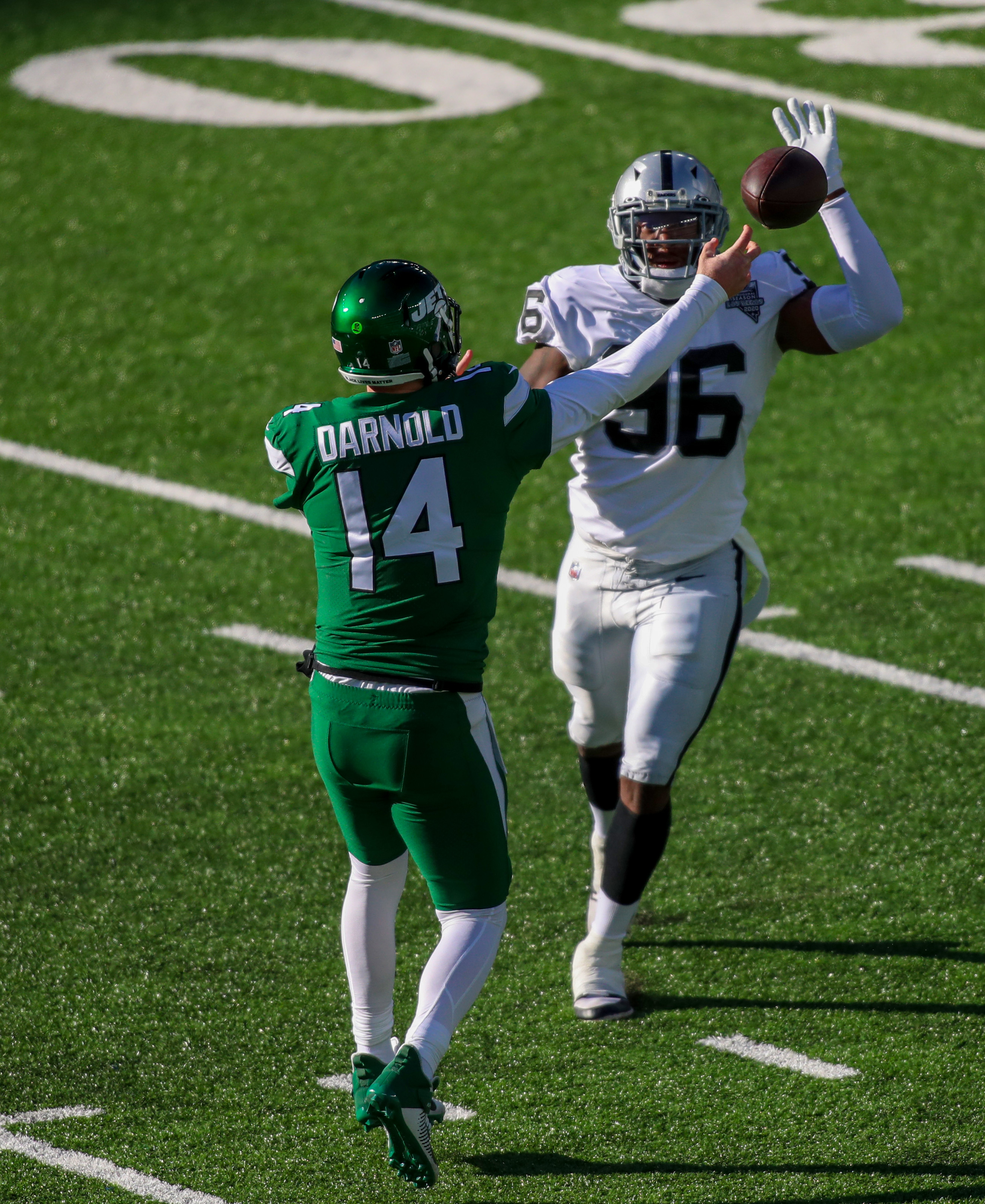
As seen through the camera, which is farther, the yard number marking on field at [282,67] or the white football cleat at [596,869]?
the yard number marking on field at [282,67]

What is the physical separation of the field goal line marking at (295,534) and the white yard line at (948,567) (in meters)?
0.67

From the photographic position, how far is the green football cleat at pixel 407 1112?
296cm

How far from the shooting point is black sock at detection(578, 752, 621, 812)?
4391 millimetres

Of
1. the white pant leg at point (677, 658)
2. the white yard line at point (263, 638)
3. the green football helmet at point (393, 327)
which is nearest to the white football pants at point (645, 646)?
the white pant leg at point (677, 658)

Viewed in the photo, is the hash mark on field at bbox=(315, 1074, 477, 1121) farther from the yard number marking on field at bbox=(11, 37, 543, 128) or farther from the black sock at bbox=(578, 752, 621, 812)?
the yard number marking on field at bbox=(11, 37, 543, 128)

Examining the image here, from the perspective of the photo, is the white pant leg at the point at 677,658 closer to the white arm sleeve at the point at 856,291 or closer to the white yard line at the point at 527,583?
the white arm sleeve at the point at 856,291

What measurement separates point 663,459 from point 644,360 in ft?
2.57

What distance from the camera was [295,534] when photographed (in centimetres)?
700

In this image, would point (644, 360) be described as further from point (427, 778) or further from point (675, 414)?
point (427, 778)

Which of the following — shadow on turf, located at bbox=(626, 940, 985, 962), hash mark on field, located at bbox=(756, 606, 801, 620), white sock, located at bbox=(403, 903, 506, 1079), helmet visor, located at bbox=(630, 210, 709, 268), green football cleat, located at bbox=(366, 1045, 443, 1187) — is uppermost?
helmet visor, located at bbox=(630, 210, 709, 268)

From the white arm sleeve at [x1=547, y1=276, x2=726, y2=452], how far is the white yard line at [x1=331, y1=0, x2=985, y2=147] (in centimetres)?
727

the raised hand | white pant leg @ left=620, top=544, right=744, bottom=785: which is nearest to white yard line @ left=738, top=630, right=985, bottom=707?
white pant leg @ left=620, top=544, right=744, bottom=785

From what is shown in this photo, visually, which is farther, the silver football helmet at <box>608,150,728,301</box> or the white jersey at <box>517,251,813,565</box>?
the white jersey at <box>517,251,813,565</box>

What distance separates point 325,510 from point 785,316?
1482 millimetres
